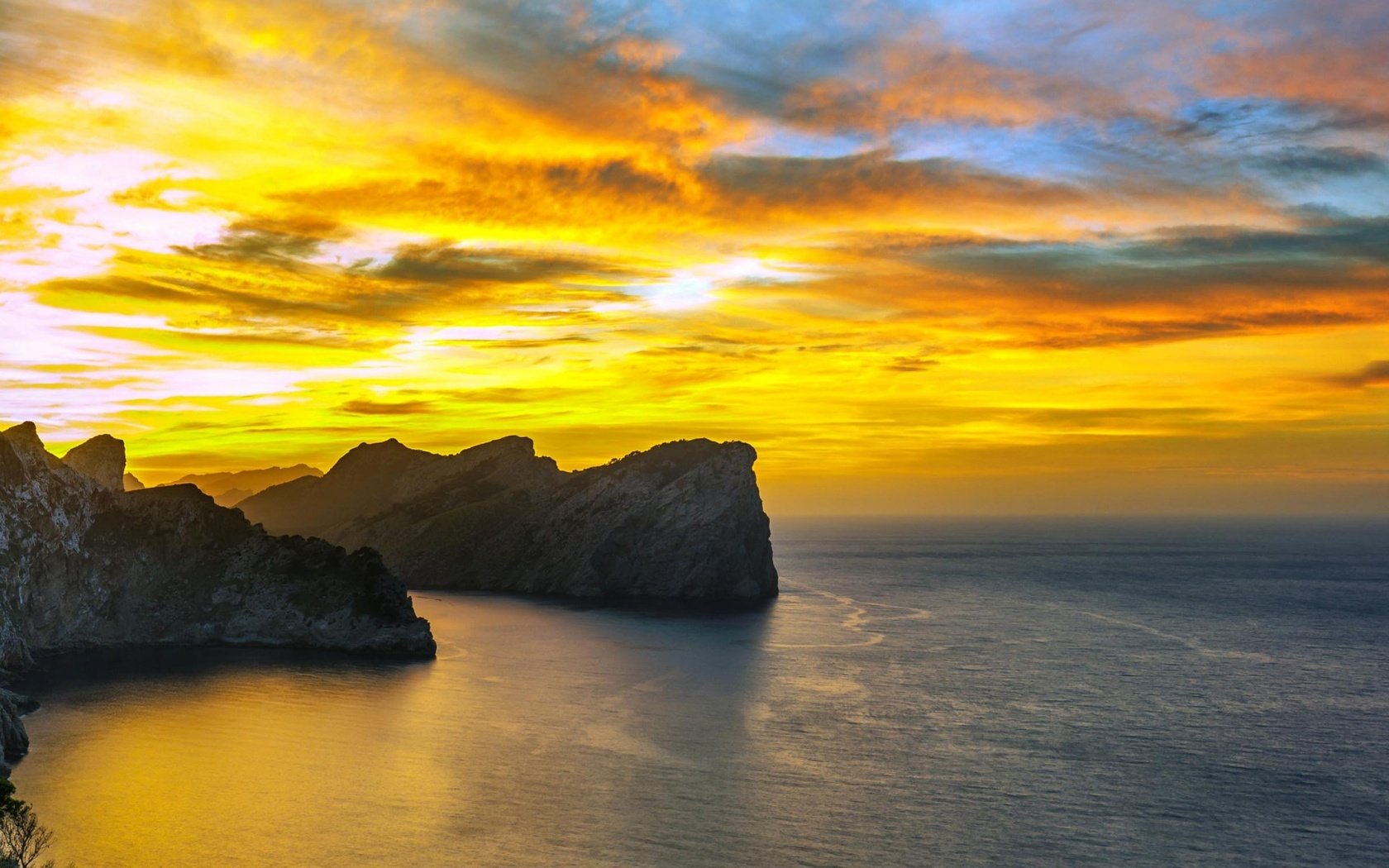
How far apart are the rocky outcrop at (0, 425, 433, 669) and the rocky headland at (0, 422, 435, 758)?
17cm

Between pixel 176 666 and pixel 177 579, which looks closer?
pixel 176 666

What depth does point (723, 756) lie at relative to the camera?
89750 millimetres

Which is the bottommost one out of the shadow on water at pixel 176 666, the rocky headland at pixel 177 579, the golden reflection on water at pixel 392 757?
the shadow on water at pixel 176 666

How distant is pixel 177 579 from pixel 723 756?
10565cm

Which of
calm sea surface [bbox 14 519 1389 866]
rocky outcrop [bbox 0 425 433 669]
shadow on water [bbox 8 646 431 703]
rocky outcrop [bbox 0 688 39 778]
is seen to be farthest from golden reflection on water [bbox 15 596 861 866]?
rocky outcrop [bbox 0 425 433 669]

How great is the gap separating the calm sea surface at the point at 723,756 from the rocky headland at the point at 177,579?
645cm

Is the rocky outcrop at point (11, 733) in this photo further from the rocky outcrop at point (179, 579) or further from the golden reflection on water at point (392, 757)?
the rocky outcrop at point (179, 579)

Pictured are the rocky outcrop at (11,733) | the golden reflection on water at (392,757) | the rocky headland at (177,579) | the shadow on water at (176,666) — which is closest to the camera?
the golden reflection on water at (392,757)

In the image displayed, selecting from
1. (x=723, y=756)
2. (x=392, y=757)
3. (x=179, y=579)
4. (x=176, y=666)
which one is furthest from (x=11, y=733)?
(x=179, y=579)

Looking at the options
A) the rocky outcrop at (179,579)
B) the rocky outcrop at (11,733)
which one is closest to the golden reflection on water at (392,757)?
the rocky outcrop at (11,733)

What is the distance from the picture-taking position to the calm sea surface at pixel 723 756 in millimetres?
69125

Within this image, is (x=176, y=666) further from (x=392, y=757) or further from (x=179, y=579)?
(x=392, y=757)

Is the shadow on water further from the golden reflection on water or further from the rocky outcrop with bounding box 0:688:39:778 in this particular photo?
the rocky outcrop with bounding box 0:688:39:778

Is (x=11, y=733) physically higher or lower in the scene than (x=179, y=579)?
lower
